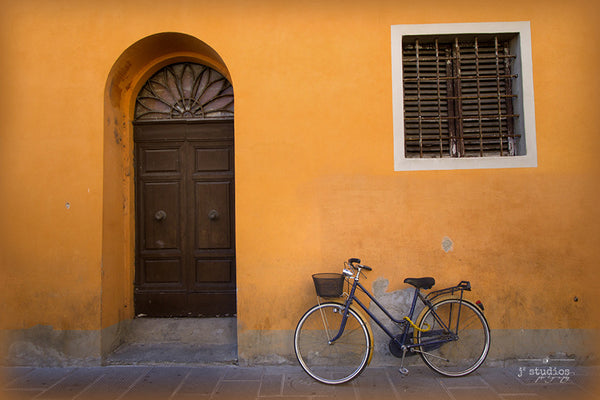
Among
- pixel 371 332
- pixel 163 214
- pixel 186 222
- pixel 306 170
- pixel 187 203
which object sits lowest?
pixel 371 332

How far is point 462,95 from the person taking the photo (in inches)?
169

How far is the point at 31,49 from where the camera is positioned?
418cm

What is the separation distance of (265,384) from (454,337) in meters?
1.88

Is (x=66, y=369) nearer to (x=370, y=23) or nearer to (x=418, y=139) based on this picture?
(x=418, y=139)

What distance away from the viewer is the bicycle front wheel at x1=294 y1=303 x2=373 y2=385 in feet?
12.1

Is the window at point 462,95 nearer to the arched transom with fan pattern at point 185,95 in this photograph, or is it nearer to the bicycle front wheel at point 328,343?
the bicycle front wheel at point 328,343

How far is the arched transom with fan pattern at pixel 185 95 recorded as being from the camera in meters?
4.71

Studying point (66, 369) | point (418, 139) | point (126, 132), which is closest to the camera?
point (66, 369)

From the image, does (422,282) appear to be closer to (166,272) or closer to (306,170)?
(306,170)

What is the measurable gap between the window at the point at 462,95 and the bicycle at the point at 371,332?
1.56 metres

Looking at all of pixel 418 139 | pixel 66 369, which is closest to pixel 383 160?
pixel 418 139

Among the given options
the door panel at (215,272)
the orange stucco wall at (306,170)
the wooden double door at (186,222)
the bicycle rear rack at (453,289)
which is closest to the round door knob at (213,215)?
the wooden double door at (186,222)

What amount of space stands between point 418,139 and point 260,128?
69.3 inches

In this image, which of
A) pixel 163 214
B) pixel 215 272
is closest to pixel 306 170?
pixel 215 272
